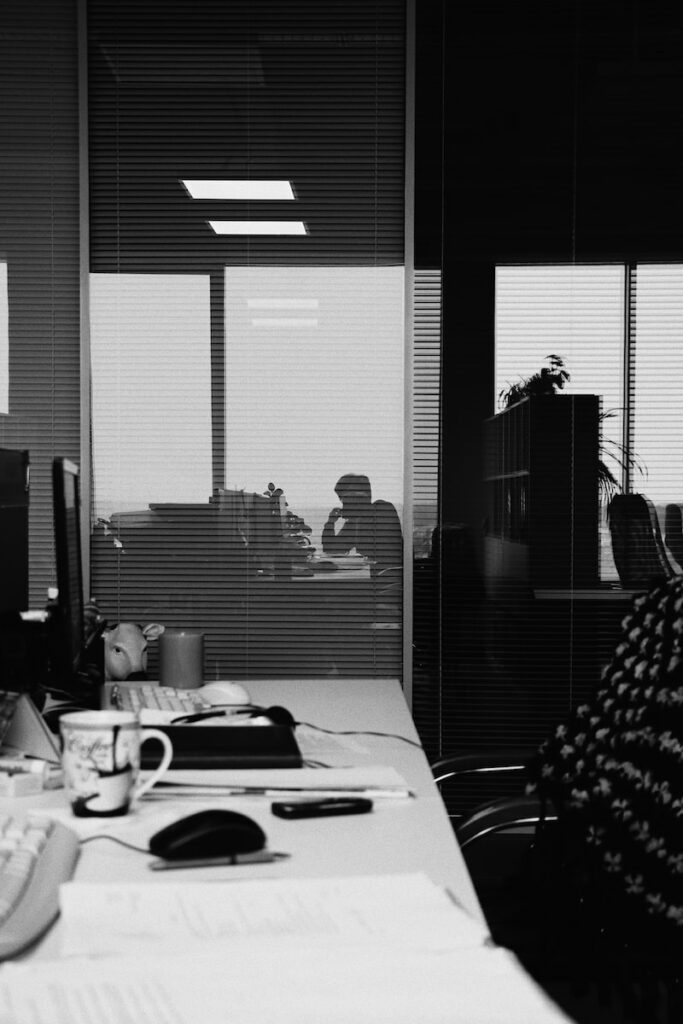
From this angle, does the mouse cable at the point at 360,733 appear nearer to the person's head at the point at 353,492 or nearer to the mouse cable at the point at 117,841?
the mouse cable at the point at 117,841

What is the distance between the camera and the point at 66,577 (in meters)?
1.79

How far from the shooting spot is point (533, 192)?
361 centimetres

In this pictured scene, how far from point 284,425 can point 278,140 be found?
3.03 feet

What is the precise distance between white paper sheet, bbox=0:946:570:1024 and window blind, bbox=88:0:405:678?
2.70 m

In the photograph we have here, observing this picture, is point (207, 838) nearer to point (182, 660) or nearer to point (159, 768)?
point (159, 768)

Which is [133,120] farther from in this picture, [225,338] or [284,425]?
[284,425]

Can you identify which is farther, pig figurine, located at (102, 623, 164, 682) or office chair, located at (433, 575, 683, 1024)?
pig figurine, located at (102, 623, 164, 682)

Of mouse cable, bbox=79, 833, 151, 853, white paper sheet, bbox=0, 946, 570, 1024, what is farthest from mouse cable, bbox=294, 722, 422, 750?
white paper sheet, bbox=0, 946, 570, 1024

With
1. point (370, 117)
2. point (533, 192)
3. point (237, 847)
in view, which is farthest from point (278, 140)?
point (237, 847)

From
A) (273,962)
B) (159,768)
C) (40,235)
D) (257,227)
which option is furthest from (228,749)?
(40,235)

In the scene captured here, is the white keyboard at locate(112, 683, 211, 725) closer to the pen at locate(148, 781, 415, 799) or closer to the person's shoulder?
the pen at locate(148, 781, 415, 799)

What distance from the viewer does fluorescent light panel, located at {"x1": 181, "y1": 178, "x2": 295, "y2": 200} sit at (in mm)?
3639

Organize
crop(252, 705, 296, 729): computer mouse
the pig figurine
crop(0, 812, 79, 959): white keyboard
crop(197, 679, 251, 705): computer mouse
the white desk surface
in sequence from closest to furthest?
1. crop(0, 812, 79, 959): white keyboard
2. the white desk surface
3. crop(252, 705, 296, 729): computer mouse
4. crop(197, 679, 251, 705): computer mouse
5. the pig figurine

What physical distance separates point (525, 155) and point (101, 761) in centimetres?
280
